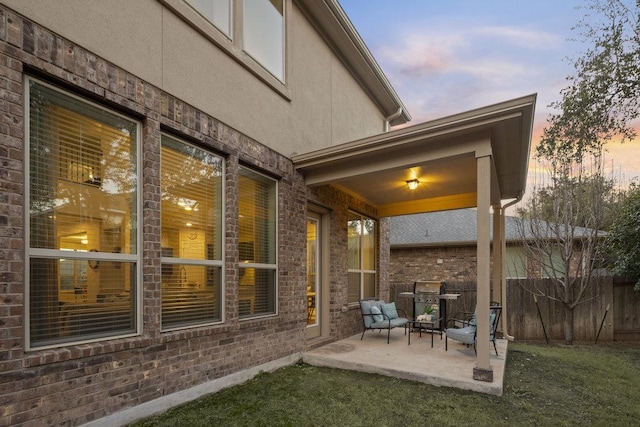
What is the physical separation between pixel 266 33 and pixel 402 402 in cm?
579

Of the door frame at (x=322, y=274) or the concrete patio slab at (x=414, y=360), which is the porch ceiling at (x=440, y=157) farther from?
the concrete patio slab at (x=414, y=360)

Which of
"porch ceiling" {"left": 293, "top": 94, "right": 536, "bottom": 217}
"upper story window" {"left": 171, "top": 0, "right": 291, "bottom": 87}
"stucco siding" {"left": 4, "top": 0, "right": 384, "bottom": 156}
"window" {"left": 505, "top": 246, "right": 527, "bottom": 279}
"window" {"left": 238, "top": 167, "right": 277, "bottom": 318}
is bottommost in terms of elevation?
"window" {"left": 505, "top": 246, "right": 527, "bottom": 279}

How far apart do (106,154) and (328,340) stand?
5.24 meters

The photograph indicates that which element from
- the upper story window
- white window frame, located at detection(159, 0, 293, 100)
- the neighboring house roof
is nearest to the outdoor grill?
the neighboring house roof

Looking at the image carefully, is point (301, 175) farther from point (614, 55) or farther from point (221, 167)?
point (614, 55)

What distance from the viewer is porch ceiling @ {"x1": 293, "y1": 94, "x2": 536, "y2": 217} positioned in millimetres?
4688

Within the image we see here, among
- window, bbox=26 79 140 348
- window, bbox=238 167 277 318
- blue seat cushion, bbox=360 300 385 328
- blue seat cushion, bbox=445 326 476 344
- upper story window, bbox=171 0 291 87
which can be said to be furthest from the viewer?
blue seat cushion, bbox=360 300 385 328

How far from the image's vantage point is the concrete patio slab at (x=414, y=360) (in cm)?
484

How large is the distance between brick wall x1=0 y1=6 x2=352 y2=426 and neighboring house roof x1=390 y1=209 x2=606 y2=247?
28.5ft

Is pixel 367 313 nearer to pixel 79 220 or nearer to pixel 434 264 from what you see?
pixel 79 220

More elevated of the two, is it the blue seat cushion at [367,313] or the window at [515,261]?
the window at [515,261]

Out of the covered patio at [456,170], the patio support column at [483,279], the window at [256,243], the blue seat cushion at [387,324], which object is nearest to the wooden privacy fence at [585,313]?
the covered patio at [456,170]

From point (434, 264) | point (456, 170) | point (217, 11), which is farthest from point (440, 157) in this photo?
point (434, 264)

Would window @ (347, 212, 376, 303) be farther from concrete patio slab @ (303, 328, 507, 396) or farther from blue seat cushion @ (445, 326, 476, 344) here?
blue seat cushion @ (445, 326, 476, 344)
